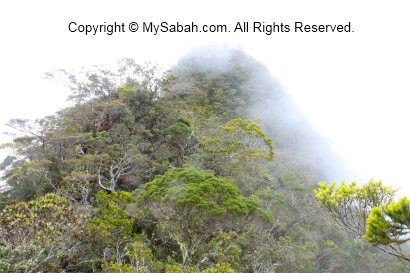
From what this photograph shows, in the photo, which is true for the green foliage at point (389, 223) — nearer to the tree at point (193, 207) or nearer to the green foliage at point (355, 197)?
the green foliage at point (355, 197)

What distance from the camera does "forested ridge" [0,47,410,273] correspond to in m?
8.38

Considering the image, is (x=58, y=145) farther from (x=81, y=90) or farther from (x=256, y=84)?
(x=256, y=84)

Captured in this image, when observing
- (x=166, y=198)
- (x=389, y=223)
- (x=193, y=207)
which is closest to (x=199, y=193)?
(x=193, y=207)

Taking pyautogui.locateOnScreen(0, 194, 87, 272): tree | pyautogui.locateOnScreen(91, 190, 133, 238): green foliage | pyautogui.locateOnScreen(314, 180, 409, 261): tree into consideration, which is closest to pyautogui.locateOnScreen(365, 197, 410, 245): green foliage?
pyautogui.locateOnScreen(314, 180, 409, 261): tree

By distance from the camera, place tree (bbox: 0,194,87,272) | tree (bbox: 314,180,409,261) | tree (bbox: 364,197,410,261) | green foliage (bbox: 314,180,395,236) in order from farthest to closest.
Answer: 1. tree (bbox: 0,194,87,272)
2. green foliage (bbox: 314,180,395,236)
3. tree (bbox: 314,180,409,261)
4. tree (bbox: 364,197,410,261)

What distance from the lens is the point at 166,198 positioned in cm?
966

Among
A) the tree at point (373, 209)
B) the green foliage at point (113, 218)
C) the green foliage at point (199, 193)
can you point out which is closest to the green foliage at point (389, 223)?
the tree at point (373, 209)

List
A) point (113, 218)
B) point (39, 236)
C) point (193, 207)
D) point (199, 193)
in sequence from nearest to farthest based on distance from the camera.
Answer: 1. point (39, 236)
2. point (193, 207)
3. point (199, 193)
4. point (113, 218)

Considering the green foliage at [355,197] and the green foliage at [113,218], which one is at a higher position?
the green foliage at [355,197]

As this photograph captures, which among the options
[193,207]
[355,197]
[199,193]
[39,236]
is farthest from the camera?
[199,193]

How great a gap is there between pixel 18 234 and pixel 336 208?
25.3ft

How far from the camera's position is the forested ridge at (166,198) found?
838 centimetres

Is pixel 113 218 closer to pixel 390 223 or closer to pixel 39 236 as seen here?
pixel 39 236

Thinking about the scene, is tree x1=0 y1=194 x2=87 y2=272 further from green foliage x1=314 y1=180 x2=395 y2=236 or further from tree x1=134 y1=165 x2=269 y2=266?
green foliage x1=314 y1=180 x2=395 y2=236
